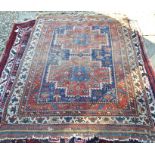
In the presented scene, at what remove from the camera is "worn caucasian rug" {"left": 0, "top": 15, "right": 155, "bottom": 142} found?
8.73 feet

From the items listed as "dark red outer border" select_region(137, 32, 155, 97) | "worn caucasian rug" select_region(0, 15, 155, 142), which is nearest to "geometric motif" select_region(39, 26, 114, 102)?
"worn caucasian rug" select_region(0, 15, 155, 142)

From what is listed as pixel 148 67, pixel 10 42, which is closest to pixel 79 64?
pixel 148 67

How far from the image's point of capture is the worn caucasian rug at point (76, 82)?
266cm

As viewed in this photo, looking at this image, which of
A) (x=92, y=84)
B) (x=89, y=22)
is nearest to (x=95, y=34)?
(x=89, y=22)

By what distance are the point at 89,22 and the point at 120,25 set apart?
463mm

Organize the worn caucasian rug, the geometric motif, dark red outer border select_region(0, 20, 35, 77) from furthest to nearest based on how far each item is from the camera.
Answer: dark red outer border select_region(0, 20, 35, 77)
the geometric motif
the worn caucasian rug

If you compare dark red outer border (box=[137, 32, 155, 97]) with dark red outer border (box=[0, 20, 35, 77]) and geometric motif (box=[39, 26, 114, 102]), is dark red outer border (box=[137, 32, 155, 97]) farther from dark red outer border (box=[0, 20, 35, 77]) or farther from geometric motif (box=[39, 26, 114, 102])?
dark red outer border (box=[0, 20, 35, 77])

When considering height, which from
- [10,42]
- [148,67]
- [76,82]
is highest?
[10,42]

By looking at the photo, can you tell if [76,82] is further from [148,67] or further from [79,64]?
[148,67]

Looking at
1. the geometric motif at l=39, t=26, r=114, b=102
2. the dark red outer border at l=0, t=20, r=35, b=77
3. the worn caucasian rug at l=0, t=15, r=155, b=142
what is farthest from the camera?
the dark red outer border at l=0, t=20, r=35, b=77

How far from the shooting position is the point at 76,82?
3.18 metres

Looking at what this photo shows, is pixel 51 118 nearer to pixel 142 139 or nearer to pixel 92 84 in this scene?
pixel 92 84

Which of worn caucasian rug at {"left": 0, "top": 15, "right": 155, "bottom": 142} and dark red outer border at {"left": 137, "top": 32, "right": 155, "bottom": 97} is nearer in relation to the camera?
worn caucasian rug at {"left": 0, "top": 15, "right": 155, "bottom": 142}

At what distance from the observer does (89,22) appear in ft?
13.7
